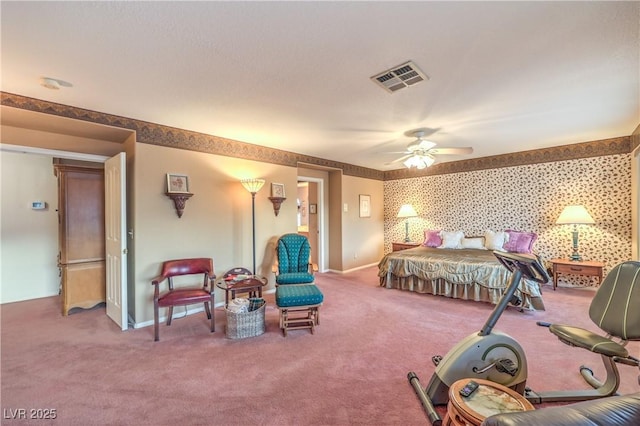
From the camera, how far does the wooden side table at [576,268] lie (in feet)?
14.0

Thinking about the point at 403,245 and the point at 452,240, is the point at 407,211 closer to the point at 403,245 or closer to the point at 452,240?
the point at 403,245

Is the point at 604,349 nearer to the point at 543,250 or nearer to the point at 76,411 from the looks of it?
the point at 76,411

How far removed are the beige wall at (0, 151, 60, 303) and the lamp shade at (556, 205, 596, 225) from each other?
332 inches

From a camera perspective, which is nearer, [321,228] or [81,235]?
[81,235]

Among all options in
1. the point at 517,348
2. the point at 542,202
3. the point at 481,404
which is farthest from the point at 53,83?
the point at 542,202

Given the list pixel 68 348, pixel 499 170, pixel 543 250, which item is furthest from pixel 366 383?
pixel 499 170

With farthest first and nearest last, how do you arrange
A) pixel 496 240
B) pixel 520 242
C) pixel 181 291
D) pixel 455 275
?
1. pixel 496 240
2. pixel 520 242
3. pixel 455 275
4. pixel 181 291

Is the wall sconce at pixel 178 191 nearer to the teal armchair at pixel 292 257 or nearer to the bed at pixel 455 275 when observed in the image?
the teal armchair at pixel 292 257

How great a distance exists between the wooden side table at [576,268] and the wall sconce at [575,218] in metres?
0.18

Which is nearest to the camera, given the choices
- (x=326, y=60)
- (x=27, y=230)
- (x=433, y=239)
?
(x=326, y=60)

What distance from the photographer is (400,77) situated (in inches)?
91.7

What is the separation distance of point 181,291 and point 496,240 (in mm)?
5228

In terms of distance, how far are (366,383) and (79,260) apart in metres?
4.18

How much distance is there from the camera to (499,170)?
5.54 metres
